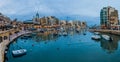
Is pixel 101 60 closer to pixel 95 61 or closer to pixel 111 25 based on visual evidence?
pixel 95 61

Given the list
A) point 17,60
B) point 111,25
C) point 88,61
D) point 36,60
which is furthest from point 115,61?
point 111,25

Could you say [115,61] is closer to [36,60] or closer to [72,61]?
[72,61]

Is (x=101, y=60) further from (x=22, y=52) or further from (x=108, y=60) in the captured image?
(x=22, y=52)

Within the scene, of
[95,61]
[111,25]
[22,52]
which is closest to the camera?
[95,61]

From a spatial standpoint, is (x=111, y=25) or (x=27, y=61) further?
(x=111, y=25)

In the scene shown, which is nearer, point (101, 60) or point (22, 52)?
point (101, 60)

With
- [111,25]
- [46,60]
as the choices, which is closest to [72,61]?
[46,60]

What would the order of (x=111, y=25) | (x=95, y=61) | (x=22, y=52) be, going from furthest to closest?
(x=111, y=25) < (x=22, y=52) < (x=95, y=61)

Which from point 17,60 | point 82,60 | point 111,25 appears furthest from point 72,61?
point 111,25
